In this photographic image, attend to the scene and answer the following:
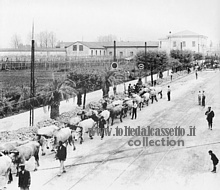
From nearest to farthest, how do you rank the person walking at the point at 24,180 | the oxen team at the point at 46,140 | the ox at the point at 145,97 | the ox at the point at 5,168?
the person walking at the point at 24,180
the ox at the point at 5,168
the oxen team at the point at 46,140
the ox at the point at 145,97

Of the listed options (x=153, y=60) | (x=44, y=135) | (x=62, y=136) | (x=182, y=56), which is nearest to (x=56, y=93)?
(x=44, y=135)

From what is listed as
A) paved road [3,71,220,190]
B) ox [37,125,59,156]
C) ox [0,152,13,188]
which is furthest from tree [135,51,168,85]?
ox [0,152,13,188]

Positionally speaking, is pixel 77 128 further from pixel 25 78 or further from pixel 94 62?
pixel 94 62

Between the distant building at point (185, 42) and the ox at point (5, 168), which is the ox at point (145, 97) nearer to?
the ox at point (5, 168)

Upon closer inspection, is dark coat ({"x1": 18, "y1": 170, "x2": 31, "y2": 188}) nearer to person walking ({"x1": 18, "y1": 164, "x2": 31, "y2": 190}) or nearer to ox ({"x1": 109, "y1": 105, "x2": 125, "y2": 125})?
person walking ({"x1": 18, "y1": 164, "x2": 31, "y2": 190})

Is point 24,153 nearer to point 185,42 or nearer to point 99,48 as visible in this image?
point 99,48

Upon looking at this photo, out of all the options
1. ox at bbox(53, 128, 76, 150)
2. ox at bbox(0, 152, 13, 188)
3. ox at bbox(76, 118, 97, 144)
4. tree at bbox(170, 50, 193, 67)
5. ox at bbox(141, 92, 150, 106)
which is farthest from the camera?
tree at bbox(170, 50, 193, 67)

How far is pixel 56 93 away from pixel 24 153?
7.11 metres

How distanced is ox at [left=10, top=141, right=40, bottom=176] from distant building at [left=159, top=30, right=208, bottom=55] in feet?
218

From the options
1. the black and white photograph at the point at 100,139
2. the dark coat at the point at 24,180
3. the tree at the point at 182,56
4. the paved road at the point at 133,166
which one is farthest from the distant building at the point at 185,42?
the dark coat at the point at 24,180

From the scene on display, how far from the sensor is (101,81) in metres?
24.9

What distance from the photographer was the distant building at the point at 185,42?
76.8 meters

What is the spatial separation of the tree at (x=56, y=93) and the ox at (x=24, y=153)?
253 inches

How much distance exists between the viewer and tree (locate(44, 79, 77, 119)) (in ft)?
59.0
